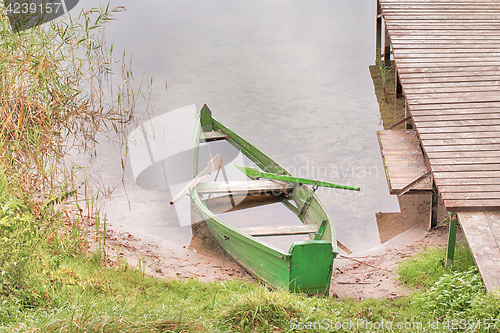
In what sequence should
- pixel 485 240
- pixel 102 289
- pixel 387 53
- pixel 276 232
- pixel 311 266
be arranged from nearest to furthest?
pixel 102 289 < pixel 485 240 < pixel 311 266 < pixel 276 232 < pixel 387 53

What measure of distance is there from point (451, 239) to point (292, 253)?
→ 1.93 m

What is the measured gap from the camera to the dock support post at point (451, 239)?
21.3 ft

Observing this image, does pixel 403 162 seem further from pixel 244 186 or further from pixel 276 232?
pixel 244 186

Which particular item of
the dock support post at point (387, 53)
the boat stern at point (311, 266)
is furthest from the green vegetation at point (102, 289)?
the dock support post at point (387, 53)

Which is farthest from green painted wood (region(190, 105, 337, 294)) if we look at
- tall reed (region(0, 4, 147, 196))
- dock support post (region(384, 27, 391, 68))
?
dock support post (region(384, 27, 391, 68))

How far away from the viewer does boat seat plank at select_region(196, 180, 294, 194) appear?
28.9 feet

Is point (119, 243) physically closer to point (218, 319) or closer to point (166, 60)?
point (218, 319)

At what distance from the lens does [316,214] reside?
796 centimetres

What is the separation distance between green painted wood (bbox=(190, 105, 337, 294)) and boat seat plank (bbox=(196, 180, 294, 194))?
0.20 meters

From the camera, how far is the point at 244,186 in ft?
29.4

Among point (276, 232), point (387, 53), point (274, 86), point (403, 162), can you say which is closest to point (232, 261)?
point (276, 232)

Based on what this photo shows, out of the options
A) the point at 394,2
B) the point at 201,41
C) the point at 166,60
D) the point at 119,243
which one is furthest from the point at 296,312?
the point at 201,41

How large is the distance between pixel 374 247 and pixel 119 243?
12.0 feet

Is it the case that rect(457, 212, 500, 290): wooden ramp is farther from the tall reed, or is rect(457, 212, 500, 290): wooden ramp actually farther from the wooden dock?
the tall reed
